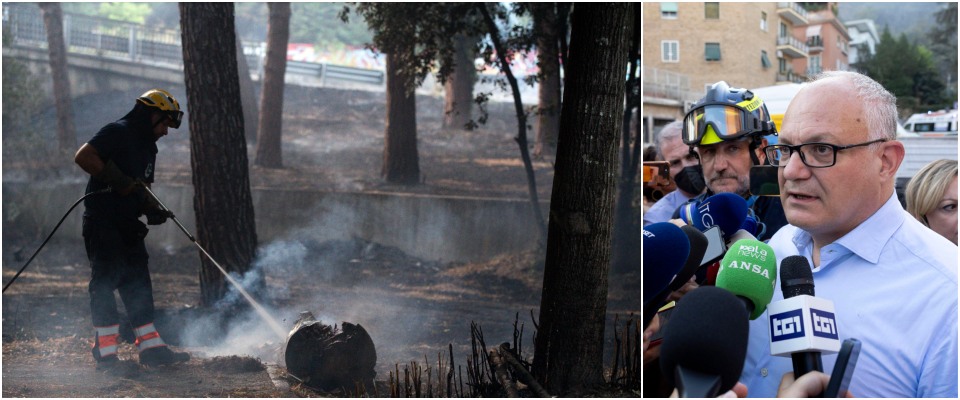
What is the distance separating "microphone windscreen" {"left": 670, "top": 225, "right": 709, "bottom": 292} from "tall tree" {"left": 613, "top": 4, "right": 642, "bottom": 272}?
11.2ft

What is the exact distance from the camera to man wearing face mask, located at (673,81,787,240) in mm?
3000

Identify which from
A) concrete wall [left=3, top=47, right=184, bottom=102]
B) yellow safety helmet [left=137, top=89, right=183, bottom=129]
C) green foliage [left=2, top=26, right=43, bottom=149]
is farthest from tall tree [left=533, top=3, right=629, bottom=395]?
green foliage [left=2, top=26, right=43, bottom=149]

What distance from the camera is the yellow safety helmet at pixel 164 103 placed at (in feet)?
14.4

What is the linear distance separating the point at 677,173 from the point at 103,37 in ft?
11.6

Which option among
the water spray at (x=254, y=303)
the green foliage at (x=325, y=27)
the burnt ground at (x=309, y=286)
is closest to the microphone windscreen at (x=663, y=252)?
the burnt ground at (x=309, y=286)

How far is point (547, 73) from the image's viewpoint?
574cm

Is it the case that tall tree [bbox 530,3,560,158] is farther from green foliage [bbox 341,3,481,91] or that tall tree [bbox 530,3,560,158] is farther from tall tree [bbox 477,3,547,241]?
green foliage [bbox 341,3,481,91]

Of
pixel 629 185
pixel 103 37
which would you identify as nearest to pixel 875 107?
pixel 629 185

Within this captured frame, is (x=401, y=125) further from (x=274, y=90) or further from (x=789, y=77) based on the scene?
(x=789, y=77)

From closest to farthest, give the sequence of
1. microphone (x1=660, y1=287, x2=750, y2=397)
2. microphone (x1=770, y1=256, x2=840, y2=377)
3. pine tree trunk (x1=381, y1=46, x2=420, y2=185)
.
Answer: microphone (x1=660, y1=287, x2=750, y2=397) < microphone (x1=770, y1=256, x2=840, y2=377) < pine tree trunk (x1=381, y1=46, x2=420, y2=185)

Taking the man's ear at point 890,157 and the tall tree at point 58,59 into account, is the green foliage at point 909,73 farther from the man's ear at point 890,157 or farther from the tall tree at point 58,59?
the tall tree at point 58,59

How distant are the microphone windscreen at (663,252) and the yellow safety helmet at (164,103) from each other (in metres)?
3.25

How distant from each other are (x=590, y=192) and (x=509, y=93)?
1511mm

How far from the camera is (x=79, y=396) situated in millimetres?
4289
